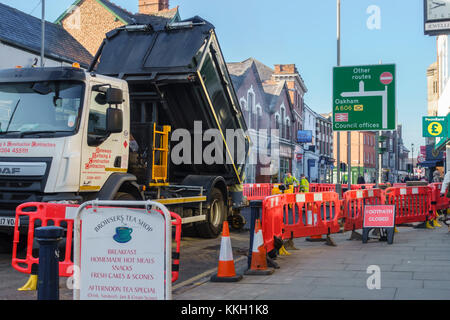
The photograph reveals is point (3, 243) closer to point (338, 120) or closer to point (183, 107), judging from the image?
point (183, 107)

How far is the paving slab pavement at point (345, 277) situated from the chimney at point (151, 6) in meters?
30.5

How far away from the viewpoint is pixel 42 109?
848 centimetres

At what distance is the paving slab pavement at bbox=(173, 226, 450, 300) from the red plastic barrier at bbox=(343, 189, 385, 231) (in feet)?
3.11

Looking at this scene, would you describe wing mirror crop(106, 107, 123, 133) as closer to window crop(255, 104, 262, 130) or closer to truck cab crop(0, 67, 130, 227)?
truck cab crop(0, 67, 130, 227)

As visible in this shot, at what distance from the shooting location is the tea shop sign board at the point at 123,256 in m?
4.64

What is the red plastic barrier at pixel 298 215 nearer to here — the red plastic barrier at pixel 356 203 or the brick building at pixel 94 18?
the red plastic barrier at pixel 356 203

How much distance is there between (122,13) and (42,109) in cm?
2892

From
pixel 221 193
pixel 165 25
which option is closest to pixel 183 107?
pixel 165 25

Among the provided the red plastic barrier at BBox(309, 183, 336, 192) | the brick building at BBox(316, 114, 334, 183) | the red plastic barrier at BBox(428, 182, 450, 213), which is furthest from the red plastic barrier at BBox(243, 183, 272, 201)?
the brick building at BBox(316, 114, 334, 183)

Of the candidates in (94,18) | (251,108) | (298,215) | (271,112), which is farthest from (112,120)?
(271,112)

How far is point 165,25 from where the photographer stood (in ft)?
36.4

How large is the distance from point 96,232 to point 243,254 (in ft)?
18.4

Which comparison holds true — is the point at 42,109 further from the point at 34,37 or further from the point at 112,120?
the point at 34,37

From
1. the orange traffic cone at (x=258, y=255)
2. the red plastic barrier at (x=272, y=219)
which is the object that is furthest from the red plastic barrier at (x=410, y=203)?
the orange traffic cone at (x=258, y=255)
